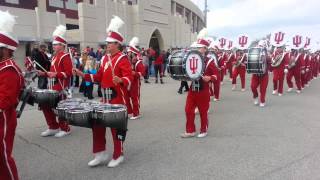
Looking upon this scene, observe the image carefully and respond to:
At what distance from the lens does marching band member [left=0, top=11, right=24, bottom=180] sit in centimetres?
361

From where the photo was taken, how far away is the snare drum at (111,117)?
15.9ft

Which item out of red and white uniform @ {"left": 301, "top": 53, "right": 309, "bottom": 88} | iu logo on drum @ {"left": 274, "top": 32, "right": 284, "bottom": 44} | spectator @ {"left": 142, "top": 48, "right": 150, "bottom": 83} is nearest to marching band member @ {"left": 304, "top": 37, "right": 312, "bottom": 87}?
red and white uniform @ {"left": 301, "top": 53, "right": 309, "bottom": 88}

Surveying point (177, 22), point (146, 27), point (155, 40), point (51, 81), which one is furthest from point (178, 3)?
point (51, 81)

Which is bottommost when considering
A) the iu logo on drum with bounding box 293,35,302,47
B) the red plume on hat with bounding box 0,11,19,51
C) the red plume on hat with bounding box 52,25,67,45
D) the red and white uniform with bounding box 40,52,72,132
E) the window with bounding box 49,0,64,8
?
the red and white uniform with bounding box 40,52,72,132

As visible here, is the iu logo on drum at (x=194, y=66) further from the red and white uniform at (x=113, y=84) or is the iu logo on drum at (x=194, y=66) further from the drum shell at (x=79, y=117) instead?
the drum shell at (x=79, y=117)

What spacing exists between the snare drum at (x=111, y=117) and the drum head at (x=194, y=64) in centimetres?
205

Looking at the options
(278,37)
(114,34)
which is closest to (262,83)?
(278,37)

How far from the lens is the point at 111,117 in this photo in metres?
4.84

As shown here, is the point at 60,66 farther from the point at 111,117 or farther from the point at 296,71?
the point at 296,71

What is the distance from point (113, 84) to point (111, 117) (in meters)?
0.72

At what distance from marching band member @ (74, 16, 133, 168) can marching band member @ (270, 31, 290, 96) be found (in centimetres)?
883

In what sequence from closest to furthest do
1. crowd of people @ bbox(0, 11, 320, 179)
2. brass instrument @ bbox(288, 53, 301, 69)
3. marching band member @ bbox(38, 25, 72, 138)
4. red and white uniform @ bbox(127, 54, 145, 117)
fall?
crowd of people @ bbox(0, 11, 320, 179) → marching band member @ bbox(38, 25, 72, 138) → red and white uniform @ bbox(127, 54, 145, 117) → brass instrument @ bbox(288, 53, 301, 69)

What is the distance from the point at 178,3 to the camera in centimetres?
5156

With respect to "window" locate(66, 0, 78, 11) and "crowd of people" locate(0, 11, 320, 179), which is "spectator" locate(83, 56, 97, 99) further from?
"window" locate(66, 0, 78, 11)
